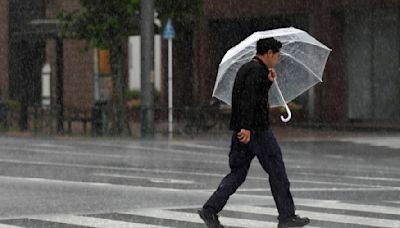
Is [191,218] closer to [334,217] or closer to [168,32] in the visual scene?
[334,217]

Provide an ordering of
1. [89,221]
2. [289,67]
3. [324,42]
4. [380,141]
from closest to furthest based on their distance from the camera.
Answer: [289,67], [89,221], [380,141], [324,42]

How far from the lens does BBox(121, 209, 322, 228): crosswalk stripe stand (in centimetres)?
1200

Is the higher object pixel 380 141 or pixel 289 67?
pixel 289 67

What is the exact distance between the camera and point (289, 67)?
40.0ft

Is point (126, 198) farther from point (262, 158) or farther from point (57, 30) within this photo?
point (57, 30)

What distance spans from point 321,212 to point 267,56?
→ 2.65 m

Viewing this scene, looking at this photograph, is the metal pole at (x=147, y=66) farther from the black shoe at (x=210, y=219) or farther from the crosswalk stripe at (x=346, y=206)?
the black shoe at (x=210, y=219)

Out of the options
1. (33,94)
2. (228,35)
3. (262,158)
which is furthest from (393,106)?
(262,158)

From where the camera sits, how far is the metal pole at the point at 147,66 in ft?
105

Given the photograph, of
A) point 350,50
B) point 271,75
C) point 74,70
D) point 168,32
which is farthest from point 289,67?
point 74,70

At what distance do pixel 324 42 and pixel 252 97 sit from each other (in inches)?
1069

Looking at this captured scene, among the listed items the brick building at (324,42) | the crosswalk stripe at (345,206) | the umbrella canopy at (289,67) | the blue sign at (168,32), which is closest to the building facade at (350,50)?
the brick building at (324,42)

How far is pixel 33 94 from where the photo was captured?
50438mm

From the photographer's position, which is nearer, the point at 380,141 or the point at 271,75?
the point at 271,75
